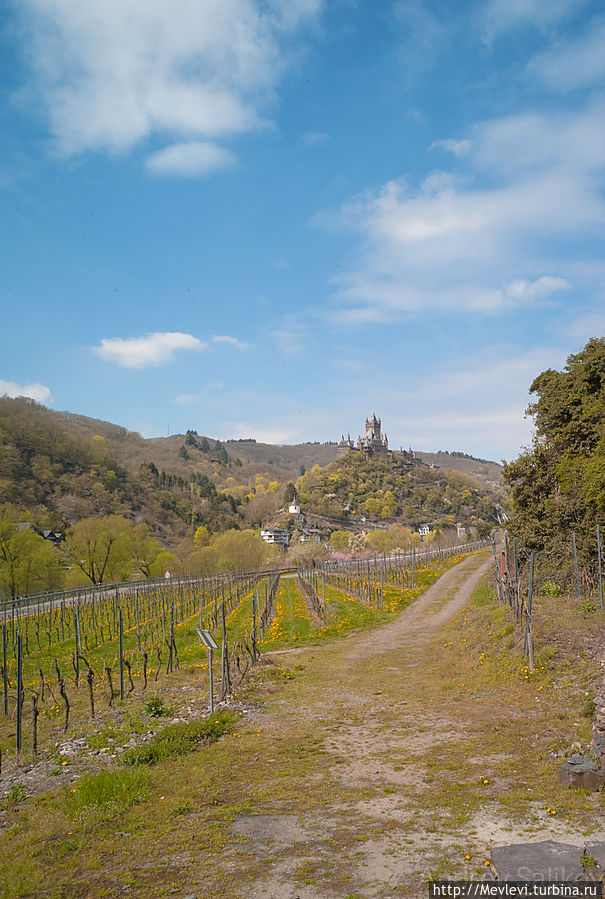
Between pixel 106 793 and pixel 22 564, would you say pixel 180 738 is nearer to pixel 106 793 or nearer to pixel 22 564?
pixel 106 793

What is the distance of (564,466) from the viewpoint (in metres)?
A: 26.0

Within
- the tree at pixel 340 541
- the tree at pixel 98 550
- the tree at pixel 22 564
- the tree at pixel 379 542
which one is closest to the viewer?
the tree at pixel 22 564

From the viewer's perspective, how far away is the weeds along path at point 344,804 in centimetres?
599

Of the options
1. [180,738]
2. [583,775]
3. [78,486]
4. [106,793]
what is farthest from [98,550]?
[78,486]

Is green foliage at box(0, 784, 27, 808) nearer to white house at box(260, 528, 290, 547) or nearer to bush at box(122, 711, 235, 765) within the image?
bush at box(122, 711, 235, 765)

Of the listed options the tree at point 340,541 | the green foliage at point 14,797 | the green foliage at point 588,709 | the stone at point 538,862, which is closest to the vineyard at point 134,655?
the green foliage at point 14,797

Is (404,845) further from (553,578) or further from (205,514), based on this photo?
(205,514)

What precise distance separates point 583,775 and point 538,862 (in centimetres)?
289

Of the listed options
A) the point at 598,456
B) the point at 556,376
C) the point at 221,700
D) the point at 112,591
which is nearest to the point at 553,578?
the point at 598,456

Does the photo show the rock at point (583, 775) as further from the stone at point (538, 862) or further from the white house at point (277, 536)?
the white house at point (277, 536)

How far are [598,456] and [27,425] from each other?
13972 cm

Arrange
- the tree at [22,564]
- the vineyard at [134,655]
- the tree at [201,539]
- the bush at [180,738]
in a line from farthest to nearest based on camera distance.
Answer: the tree at [201,539] < the tree at [22,564] < the vineyard at [134,655] < the bush at [180,738]

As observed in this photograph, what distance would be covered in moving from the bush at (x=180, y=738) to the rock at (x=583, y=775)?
6.54m

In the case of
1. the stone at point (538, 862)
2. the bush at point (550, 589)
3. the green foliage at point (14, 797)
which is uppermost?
the stone at point (538, 862)
